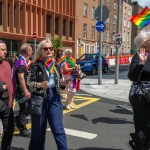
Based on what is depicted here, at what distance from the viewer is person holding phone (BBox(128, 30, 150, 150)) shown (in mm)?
3627

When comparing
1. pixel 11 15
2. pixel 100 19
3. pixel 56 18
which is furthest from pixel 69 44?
pixel 100 19

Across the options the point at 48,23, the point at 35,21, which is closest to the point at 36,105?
the point at 35,21

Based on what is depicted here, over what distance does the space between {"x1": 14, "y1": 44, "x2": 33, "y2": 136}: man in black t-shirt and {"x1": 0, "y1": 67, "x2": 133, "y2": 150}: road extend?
24 cm

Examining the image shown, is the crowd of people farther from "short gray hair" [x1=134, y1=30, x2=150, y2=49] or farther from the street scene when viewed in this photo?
"short gray hair" [x1=134, y1=30, x2=150, y2=49]

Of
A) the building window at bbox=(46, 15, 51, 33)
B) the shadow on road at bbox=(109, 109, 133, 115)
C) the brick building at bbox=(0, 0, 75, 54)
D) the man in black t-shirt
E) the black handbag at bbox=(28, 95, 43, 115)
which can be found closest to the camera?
the black handbag at bbox=(28, 95, 43, 115)

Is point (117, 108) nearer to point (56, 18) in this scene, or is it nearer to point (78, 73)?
point (78, 73)

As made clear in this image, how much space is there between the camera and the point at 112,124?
21.9 ft

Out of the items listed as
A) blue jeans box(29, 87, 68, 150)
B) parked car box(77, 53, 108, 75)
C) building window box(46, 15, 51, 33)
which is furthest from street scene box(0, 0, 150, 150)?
building window box(46, 15, 51, 33)

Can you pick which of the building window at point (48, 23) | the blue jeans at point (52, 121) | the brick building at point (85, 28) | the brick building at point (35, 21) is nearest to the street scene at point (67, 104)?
the blue jeans at point (52, 121)

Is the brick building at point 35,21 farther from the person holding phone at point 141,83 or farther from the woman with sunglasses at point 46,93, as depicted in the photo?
the person holding phone at point 141,83

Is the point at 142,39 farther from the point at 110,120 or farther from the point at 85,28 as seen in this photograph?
the point at 85,28

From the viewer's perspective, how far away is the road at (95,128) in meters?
5.10

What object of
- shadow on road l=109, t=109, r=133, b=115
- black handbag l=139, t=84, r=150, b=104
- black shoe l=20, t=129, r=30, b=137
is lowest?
shadow on road l=109, t=109, r=133, b=115

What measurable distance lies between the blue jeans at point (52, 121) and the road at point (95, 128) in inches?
38.4
